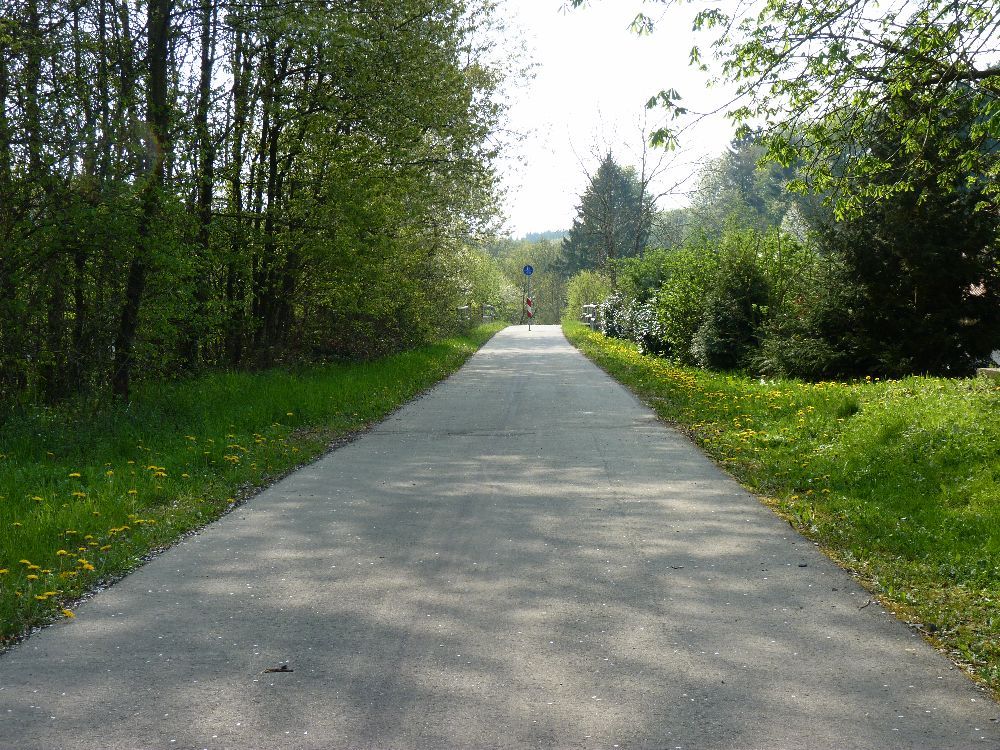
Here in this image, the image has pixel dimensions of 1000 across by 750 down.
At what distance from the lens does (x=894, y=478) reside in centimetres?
794

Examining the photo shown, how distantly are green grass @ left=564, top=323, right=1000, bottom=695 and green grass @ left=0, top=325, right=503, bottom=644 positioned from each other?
4558mm

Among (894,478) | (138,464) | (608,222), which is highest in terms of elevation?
(608,222)

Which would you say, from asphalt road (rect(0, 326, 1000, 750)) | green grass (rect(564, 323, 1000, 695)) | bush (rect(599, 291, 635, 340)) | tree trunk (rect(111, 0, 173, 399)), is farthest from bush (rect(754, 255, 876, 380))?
bush (rect(599, 291, 635, 340))

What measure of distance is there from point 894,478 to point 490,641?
5.06 meters

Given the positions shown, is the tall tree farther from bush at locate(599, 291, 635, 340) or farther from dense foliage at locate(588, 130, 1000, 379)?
dense foliage at locate(588, 130, 1000, 379)

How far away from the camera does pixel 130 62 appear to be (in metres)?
12.4

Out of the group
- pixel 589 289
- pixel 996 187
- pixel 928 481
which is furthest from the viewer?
pixel 589 289

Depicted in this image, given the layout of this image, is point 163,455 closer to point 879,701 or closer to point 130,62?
point 130,62

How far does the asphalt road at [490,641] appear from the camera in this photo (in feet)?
11.3

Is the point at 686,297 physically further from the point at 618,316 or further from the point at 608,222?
the point at 608,222

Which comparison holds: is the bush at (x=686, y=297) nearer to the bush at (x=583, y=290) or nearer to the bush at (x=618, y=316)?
the bush at (x=618, y=316)

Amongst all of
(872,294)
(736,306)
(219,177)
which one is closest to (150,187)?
(219,177)

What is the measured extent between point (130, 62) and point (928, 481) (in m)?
11.2

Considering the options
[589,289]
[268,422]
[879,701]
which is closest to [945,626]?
[879,701]
